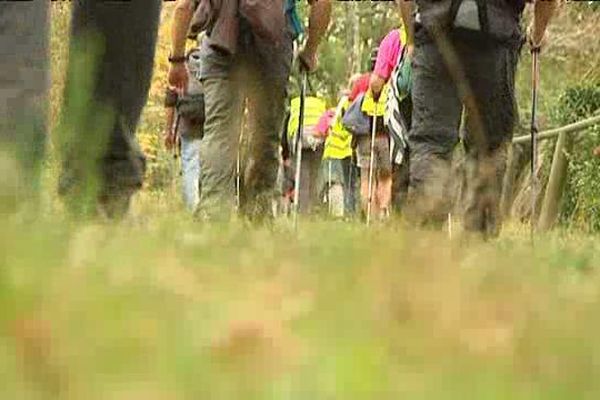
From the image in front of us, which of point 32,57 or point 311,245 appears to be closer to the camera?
point 311,245

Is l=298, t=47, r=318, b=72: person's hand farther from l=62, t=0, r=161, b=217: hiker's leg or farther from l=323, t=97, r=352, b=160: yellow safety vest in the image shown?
l=323, t=97, r=352, b=160: yellow safety vest

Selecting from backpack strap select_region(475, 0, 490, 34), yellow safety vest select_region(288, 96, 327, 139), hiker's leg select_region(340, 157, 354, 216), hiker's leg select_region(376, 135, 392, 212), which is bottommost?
hiker's leg select_region(340, 157, 354, 216)

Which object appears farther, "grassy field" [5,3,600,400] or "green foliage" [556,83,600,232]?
"green foliage" [556,83,600,232]

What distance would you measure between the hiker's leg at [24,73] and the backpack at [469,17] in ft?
9.40

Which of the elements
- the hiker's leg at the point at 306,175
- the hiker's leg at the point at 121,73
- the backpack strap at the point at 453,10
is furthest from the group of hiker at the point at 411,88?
the hiker's leg at the point at 306,175

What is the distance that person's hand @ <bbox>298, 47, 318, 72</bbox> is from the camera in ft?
25.3

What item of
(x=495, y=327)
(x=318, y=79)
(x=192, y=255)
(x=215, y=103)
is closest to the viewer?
(x=495, y=327)

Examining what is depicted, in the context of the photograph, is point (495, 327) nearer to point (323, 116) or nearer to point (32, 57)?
point (32, 57)

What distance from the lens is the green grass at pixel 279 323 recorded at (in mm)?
1538

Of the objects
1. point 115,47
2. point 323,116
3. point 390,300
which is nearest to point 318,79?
point 323,116

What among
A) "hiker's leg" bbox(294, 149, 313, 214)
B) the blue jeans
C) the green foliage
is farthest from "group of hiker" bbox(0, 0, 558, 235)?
"hiker's leg" bbox(294, 149, 313, 214)

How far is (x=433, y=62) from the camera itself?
6.49 metres

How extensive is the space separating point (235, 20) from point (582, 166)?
6.77 meters

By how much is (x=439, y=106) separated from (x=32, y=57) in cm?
317
